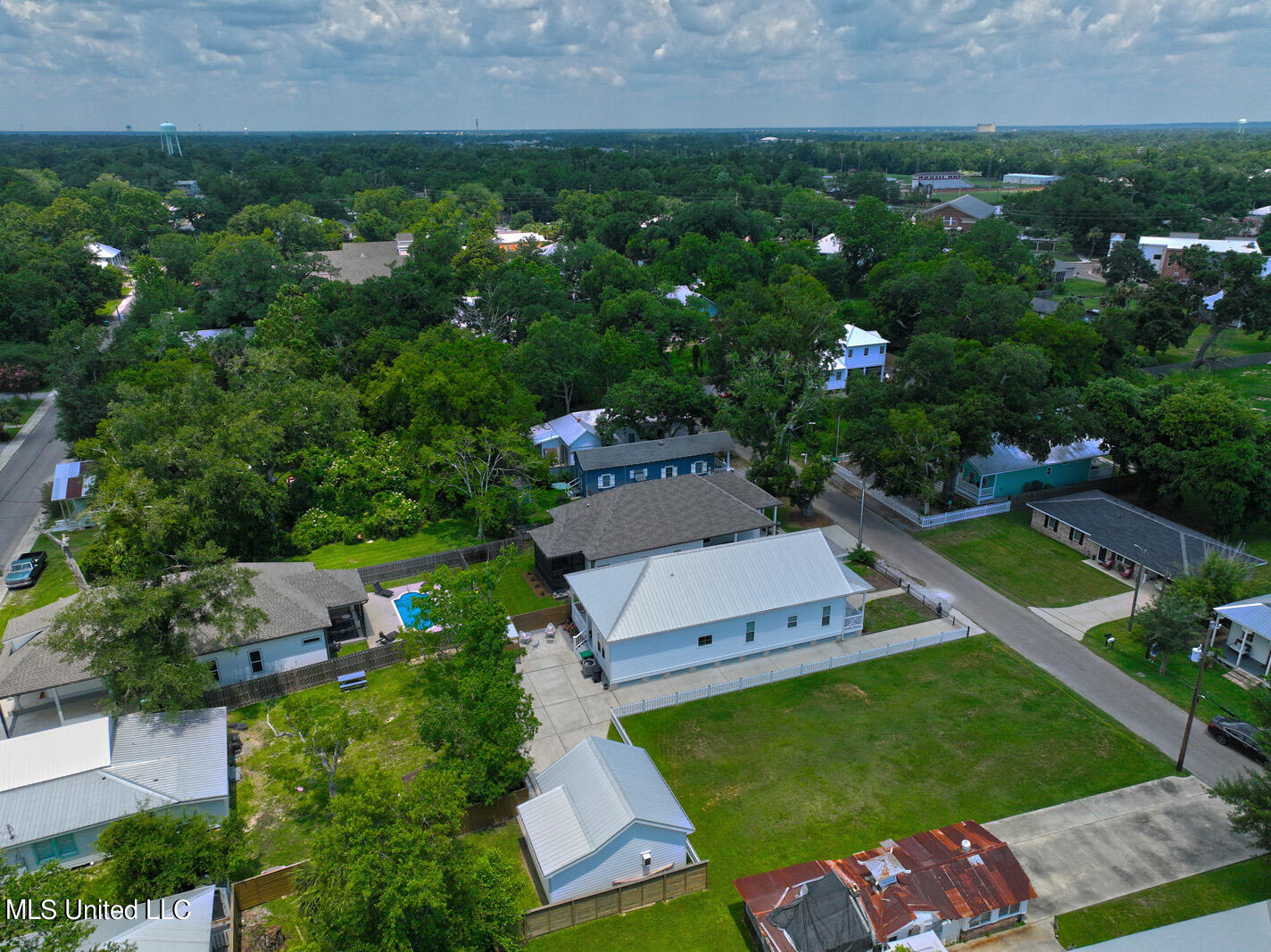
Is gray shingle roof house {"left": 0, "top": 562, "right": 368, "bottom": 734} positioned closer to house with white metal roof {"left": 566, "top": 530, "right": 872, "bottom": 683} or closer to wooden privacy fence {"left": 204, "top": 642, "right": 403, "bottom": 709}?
wooden privacy fence {"left": 204, "top": 642, "right": 403, "bottom": 709}

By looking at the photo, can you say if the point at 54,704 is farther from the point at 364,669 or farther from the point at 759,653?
the point at 759,653

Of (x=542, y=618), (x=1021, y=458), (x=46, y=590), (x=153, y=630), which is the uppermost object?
(x=153, y=630)

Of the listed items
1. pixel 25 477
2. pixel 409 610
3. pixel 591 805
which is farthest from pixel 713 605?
pixel 25 477

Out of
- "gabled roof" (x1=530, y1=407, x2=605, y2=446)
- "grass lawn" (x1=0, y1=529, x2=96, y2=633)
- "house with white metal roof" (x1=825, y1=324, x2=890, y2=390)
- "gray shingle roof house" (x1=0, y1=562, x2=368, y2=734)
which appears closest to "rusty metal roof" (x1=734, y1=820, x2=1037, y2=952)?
"gray shingle roof house" (x1=0, y1=562, x2=368, y2=734)

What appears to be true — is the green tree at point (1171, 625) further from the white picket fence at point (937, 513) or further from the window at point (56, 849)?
the window at point (56, 849)

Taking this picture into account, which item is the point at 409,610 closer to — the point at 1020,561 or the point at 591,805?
the point at 591,805

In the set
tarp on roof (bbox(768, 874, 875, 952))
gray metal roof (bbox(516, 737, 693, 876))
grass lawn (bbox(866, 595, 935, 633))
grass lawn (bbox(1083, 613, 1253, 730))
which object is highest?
gray metal roof (bbox(516, 737, 693, 876))

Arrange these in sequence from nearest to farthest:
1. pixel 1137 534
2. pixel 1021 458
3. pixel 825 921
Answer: pixel 825 921
pixel 1137 534
pixel 1021 458
